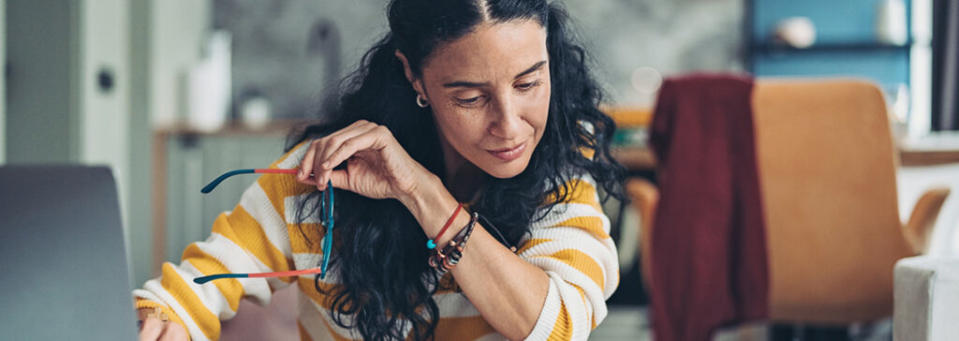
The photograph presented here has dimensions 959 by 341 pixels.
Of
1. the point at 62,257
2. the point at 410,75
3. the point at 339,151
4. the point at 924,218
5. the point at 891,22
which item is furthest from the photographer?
the point at 891,22

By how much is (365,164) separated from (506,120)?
17 centimetres

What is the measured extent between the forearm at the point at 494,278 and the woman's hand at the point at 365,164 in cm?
4

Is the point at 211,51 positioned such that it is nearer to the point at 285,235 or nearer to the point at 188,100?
the point at 188,100

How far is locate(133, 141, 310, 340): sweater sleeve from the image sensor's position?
860mm

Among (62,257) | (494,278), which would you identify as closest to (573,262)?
(494,278)

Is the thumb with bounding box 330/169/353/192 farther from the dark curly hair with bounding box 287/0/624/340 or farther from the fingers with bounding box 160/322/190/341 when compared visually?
the fingers with bounding box 160/322/190/341

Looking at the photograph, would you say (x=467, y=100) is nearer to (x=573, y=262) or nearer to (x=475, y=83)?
(x=475, y=83)

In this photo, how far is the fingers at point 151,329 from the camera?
80 cm

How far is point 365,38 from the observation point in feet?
11.6

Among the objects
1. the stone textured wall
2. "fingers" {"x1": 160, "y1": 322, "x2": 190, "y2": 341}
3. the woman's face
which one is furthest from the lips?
the stone textured wall

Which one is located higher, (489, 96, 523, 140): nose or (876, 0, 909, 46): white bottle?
(876, 0, 909, 46): white bottle

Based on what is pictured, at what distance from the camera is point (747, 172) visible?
5.82ft

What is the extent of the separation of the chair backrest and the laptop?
153 centimetres

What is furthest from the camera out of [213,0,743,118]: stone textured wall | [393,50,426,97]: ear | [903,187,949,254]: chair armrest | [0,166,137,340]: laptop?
[213,0,743,118]: stone textured wall
